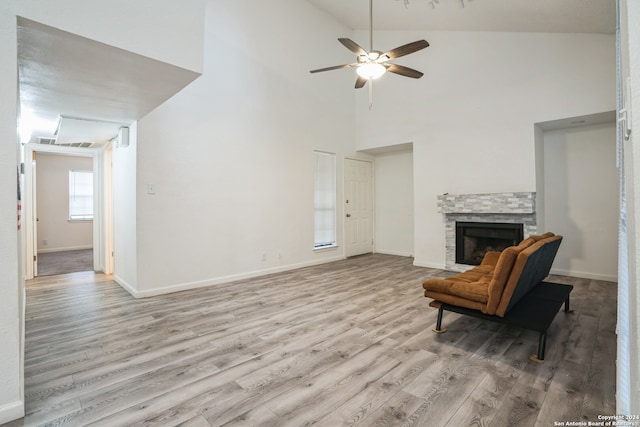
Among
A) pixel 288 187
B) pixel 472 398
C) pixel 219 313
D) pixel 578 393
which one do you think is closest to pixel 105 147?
pixel 288 187

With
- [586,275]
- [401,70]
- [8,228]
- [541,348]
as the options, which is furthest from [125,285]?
[586,275]

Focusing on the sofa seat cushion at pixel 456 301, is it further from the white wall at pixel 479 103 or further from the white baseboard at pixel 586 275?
the white baseboard at pixel 586 275

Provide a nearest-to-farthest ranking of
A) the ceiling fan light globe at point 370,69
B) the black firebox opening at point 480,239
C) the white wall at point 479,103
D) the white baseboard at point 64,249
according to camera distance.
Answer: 1. the ceiling fan light globe at point 370,69
2. the white wall at point 479,103
3. the black firebox opening at point 480,239
4. the white baseboard at point 64,249

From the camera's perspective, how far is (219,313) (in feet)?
11.0

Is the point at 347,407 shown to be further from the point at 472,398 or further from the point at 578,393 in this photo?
the point at 578,393

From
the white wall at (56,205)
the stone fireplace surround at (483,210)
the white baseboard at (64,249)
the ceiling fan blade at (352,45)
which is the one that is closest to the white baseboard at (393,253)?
the stone fireplace surround at (483,210)

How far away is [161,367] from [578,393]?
9.25ft

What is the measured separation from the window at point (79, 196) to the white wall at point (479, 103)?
7.88 m

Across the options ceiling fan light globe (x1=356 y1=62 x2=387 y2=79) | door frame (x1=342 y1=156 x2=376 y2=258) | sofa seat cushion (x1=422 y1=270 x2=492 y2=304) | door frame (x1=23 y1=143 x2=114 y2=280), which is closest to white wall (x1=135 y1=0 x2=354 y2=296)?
door frame (x1=342 y1=156 x2=376 y2=258)

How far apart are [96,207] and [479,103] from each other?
7.12 meters

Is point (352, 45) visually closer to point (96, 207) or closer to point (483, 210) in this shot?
point (483, 210)

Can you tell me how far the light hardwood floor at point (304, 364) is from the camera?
177 cm

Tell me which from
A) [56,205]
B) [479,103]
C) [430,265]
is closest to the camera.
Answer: [479,103]

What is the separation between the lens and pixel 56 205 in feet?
26.8
